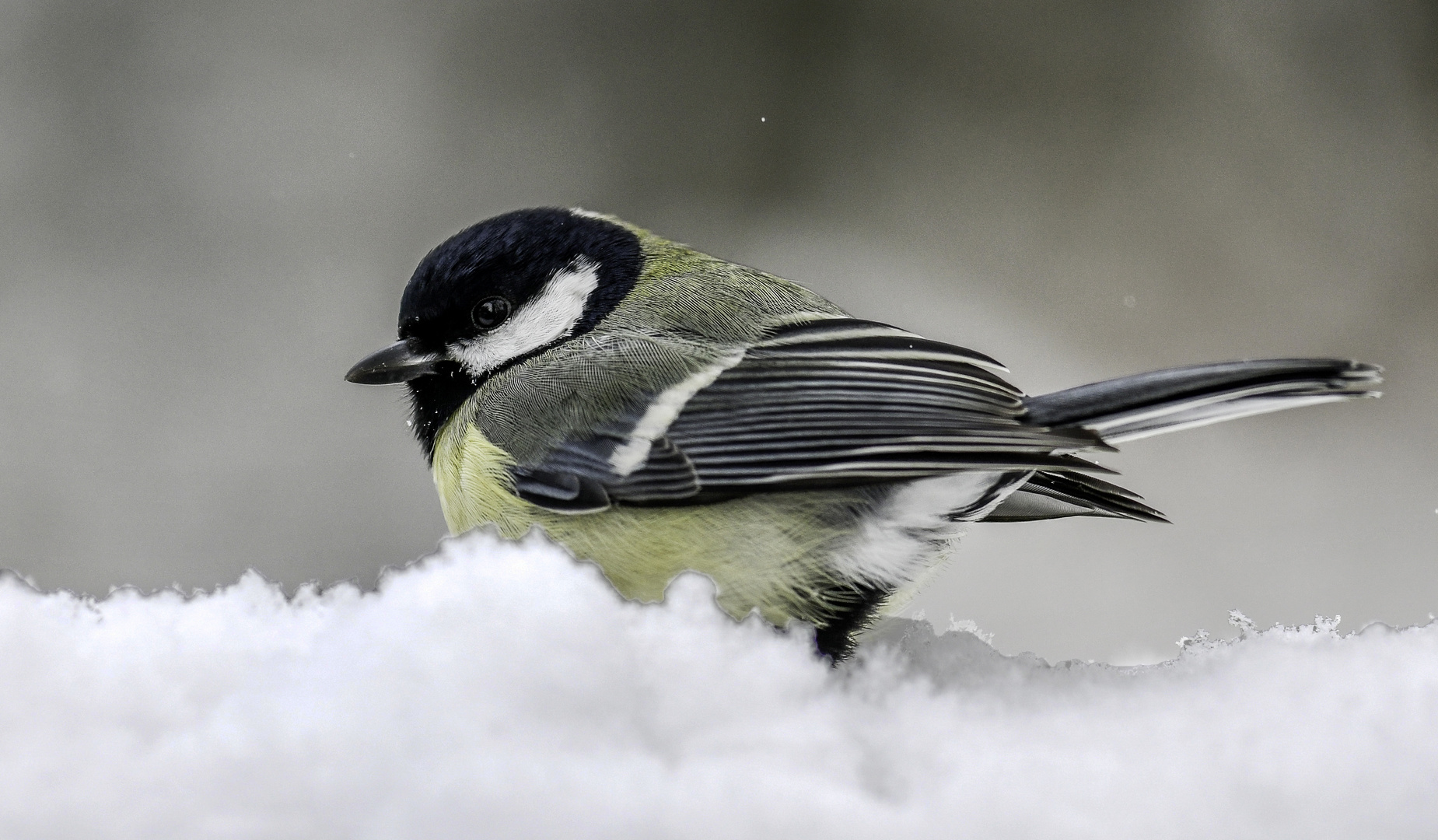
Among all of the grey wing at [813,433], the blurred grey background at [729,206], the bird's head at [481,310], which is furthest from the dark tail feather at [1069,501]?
the blurred grey background at [729,206]

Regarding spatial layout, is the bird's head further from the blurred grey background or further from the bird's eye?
the blurred grey background

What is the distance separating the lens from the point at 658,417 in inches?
39.2

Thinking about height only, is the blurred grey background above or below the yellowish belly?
above

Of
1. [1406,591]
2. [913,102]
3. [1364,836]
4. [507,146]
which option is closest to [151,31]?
[507,146]

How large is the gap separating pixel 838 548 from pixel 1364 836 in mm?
449

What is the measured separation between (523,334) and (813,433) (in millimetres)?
374

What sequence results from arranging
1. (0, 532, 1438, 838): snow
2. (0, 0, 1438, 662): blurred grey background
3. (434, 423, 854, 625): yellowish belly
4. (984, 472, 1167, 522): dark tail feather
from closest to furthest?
(0, 532, 1438, 838): snow → (434, 423, 854, 625): yellowish belly → (984, 472, 1167, 522): dark tail feather → (0, 0, 1438, 662): blurred grey background

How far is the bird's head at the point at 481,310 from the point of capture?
3.75 ft

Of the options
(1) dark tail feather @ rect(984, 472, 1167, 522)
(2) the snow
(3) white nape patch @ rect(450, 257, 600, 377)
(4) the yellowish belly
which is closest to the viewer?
(2) the snow

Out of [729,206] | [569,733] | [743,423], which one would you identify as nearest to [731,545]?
[743,423]

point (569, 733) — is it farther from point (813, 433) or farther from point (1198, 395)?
point (1198, 395)

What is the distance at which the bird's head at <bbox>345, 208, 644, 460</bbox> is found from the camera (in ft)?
3.75

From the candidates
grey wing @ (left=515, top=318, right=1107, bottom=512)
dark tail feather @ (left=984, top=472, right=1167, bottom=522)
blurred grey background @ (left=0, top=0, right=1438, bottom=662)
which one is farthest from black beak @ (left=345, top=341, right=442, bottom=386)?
blurred grey background @ (left=0, top=0, right=1438, bottom=662)

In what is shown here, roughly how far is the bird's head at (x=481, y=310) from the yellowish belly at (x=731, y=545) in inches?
10.1
